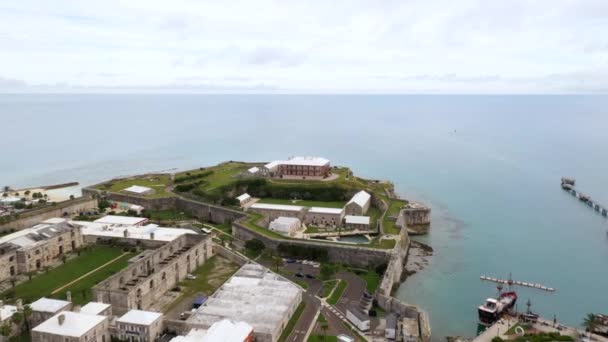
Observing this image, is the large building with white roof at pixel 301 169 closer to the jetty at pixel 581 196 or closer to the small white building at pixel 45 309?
the small white building at pixel 45 309

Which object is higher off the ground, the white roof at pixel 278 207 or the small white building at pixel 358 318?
the white roof at pixel 278 207

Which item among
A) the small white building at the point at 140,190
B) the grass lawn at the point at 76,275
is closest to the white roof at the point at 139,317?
the grass lawn at the point at 76,275

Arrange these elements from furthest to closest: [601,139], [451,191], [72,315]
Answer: [601,139] < [451,191] < [72,315]

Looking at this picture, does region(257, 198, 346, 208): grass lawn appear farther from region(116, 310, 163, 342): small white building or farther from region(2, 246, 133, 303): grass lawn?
region(116, 310, 163, 342): small white building

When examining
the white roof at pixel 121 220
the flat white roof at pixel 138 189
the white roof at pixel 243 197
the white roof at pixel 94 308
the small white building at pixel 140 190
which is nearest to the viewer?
the white roof at pixel 94 308

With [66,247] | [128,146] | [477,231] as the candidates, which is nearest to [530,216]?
[477,231]

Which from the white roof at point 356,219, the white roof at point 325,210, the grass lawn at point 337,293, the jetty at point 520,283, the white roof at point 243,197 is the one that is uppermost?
the white roof at point 243,197

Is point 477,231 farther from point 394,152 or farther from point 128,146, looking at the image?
point 128,146
